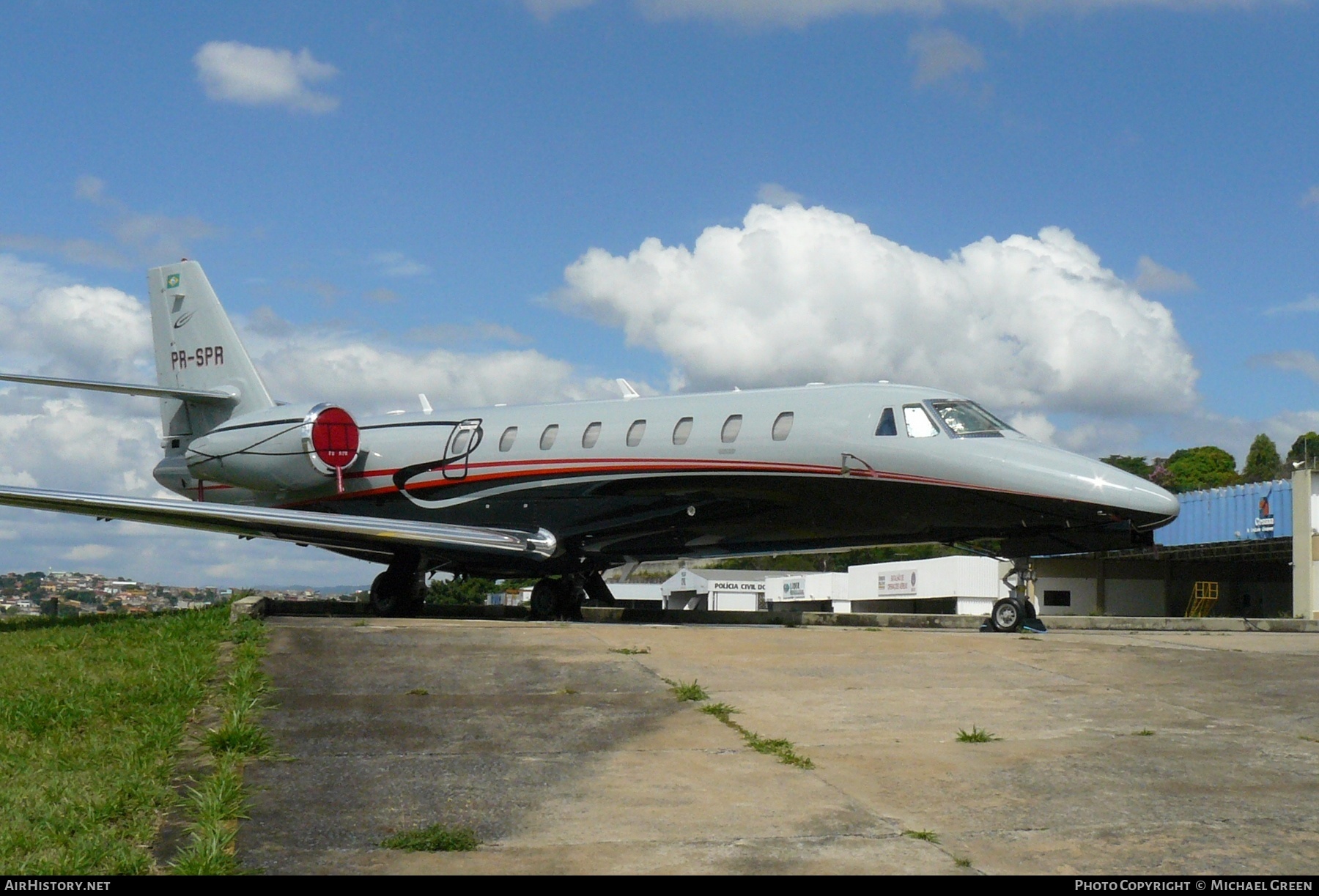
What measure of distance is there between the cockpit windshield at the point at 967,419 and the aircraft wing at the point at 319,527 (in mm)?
6245

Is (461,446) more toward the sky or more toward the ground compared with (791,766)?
more toward the sky

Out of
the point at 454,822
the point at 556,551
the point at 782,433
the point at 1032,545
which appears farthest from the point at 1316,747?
the point at 556,551

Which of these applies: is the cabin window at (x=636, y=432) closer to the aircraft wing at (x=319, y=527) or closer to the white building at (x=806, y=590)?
the aircraft wing at (x=319, y=527)

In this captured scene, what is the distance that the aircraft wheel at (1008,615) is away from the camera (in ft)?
47.1

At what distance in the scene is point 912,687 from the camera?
8.82 metres

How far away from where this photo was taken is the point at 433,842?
4.91m

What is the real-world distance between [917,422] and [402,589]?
9227 millimetres

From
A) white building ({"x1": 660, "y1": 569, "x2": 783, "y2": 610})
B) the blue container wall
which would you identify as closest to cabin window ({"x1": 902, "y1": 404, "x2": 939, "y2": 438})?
the blue container wall

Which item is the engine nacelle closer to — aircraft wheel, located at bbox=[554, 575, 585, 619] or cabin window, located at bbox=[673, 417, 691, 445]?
aircraft wheel, located at bbox=[554, 575, 585, 619]

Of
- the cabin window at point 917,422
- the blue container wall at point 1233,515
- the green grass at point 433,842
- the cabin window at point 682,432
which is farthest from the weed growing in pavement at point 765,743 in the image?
the blue container wall at point 1233,515

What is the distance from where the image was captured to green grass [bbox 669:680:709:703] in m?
8.10

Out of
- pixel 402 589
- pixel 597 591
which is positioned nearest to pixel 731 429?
pixel 597 591

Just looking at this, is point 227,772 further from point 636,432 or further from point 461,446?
point 461,446

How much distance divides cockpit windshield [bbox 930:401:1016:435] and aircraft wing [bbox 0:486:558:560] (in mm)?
6245
